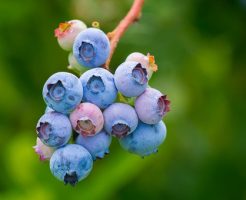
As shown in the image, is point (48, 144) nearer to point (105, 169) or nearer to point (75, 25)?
point (75, 25)

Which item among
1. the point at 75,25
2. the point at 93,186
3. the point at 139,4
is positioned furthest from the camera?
the point at 93,186

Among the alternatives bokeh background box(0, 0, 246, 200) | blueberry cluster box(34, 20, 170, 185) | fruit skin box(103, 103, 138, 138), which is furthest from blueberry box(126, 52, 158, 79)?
bokeh background box(0, 0, 246, 200)

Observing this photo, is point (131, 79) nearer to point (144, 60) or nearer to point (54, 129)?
point (144, 60)

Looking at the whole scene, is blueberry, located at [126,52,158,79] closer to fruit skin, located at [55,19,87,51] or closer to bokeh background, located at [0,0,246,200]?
fruit skin, located at [55,19,87,51]

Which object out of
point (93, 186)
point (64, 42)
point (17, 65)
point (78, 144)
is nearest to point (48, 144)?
point (78, 144)

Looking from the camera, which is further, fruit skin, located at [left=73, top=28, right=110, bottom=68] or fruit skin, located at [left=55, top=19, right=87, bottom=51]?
fruit skin, located at [left=55, top=19, right=87, bottom=51]

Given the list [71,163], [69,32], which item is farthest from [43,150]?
[69,32]

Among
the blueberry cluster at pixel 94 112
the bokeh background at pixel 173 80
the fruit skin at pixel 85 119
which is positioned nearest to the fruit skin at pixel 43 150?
the blueberry cluster at pixel 94 112
